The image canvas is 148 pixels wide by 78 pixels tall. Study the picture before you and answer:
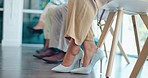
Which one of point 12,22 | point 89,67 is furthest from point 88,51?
point 12,22

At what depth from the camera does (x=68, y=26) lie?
157cm

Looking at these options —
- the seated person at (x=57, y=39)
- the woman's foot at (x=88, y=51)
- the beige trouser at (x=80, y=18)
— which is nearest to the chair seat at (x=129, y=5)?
the beige trouser at (x=80, y=18)

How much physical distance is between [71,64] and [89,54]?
0.14m

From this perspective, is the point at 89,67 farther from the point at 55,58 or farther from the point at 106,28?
the point at 55,58

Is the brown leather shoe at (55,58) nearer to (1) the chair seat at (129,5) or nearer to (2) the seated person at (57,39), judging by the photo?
(2) the seated person at (57,39)

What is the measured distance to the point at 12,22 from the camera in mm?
3713

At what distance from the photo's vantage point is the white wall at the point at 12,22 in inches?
145

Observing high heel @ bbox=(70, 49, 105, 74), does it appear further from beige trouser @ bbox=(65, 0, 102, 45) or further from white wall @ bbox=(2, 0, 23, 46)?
white wall @ bbox=(2, 0, 23, 46)

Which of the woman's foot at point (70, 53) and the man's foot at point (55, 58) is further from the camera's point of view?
the man's foot at point (55, 58)

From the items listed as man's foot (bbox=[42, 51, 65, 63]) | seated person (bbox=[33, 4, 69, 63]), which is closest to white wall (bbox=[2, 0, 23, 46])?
seated person (bbox=[33, 4, 69, 63])

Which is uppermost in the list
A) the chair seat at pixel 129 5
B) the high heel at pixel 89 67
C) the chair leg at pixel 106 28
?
the chair seat at pixel 129 5

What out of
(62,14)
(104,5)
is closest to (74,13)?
(104,5)

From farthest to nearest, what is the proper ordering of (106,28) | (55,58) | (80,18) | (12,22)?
1. (12,22)
2. (55,58)
3. (106,28)
4. (80,18)

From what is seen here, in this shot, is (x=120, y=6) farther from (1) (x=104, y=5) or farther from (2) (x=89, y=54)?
(2) (x=89, y=54)
